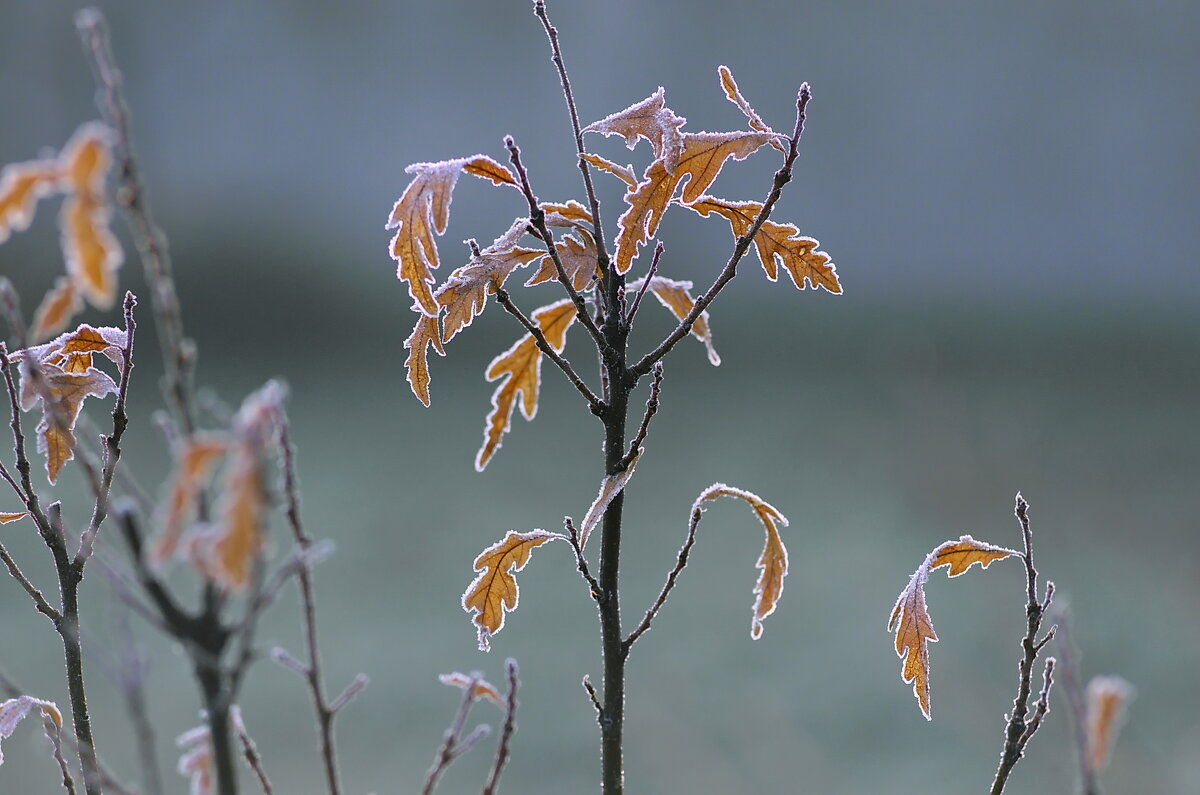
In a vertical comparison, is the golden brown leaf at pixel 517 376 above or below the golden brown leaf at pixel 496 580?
above

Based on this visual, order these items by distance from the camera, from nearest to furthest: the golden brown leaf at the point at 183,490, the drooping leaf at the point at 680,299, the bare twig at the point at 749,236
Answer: the golden brown leaf at the point at 183,490 < the bare twig at the point at 749,236 < the drooping leaf at the point at 680,299

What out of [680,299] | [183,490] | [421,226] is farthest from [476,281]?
[183,490]

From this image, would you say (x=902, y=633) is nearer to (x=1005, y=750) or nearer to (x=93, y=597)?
(x=1005, y=750)

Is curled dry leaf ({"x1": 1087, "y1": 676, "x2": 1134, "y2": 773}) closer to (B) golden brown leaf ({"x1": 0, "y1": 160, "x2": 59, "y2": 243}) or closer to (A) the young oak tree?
(A) the young oak tree

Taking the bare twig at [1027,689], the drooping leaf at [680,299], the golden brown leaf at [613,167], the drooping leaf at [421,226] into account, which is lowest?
the bare twig at [1027,689]

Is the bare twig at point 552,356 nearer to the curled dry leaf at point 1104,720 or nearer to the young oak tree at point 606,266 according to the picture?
the young oak tree at point 606,266

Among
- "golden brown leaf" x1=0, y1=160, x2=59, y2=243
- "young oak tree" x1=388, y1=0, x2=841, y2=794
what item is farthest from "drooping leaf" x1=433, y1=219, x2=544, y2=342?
"golden brown leaf" x1=0, y1=160, x2=59, y2=243

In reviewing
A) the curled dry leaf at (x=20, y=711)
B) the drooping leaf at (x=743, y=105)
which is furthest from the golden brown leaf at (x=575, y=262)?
the curled dry leaf at (x=20, y=711)
